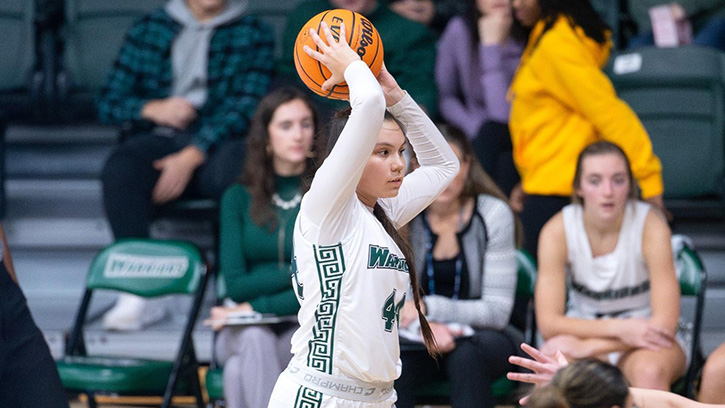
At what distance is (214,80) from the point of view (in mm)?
4812

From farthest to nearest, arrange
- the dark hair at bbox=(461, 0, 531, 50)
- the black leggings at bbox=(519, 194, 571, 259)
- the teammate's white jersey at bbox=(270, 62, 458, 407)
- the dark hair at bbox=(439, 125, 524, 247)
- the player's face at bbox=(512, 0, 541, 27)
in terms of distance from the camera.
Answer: the dark hair at bbox=(461, 0, 531, 50)
the player's face at bbox=(512, 0, 541, 27)
the black leggings at bbox=(519, 194, 571, 259)
the dark hair at bbox=(439, 125, 524, 247)
the teammate's white jersey at bbox=(270, 62, 458, 407)

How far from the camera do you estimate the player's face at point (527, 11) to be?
4.34 m

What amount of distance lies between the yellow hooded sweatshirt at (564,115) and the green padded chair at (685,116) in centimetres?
70

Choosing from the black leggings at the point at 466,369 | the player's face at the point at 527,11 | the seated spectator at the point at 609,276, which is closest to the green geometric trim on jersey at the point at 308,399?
the black leggings at the point at 466,369

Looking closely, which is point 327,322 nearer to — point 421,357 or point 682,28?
point 421,357

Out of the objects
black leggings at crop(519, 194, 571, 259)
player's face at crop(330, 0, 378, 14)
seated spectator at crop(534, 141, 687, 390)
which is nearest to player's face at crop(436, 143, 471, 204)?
seated spectator at crop(534, 141, 687, 390)

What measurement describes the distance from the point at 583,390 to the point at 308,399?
641 mm

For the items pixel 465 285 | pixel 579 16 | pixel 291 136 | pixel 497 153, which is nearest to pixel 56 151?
pixel 291 136

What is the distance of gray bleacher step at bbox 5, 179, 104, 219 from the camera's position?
5.32 m

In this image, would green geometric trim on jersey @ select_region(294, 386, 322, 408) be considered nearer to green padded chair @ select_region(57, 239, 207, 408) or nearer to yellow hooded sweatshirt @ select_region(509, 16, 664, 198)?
green padded chair @ select_region(57, 239, 207, 408)

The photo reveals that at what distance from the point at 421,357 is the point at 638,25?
299cm

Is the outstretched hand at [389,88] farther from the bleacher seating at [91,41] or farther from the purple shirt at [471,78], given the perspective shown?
the bleacher seating at [91,41]

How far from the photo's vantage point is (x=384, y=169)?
7.06 feet

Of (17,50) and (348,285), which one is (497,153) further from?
(17,50)
